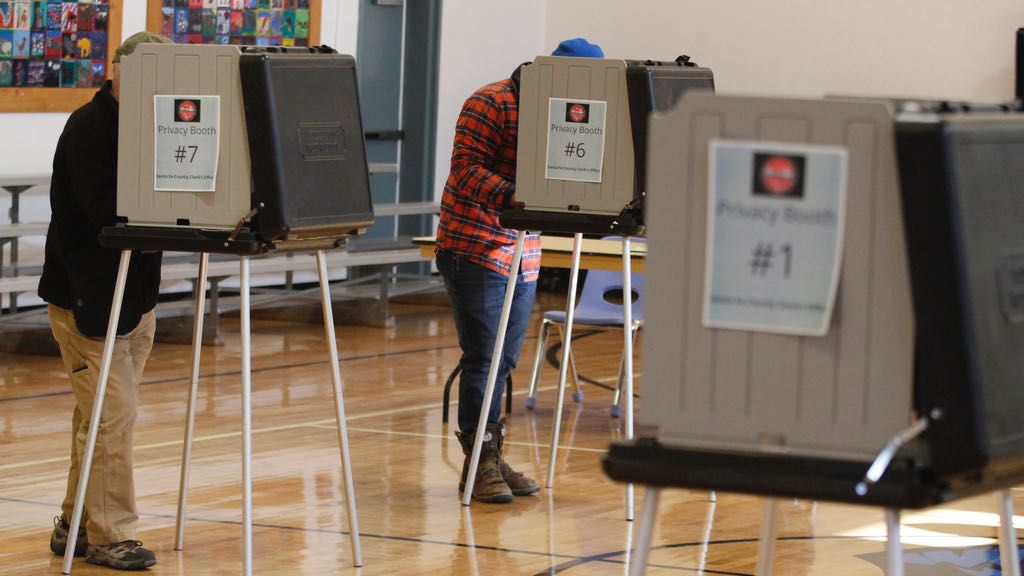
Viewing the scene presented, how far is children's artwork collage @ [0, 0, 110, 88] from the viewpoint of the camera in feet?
27.1

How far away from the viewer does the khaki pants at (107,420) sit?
165 inches

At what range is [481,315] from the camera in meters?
5.14

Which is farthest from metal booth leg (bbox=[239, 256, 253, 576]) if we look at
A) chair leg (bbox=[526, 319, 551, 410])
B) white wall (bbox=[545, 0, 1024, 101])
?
white wall (bbox=[545, 0, 1024, 101])

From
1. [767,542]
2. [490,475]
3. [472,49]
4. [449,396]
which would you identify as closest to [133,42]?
[490,475]

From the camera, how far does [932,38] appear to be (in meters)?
10.2

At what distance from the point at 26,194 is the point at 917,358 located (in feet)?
23.0

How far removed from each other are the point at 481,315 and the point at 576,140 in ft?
2.15

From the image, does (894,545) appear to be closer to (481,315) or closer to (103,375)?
(103,375)

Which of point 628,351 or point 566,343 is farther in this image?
point 566,343

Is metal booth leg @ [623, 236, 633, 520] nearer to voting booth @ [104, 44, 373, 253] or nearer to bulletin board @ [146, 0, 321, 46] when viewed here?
voting booth @ [104, 44, 373, 253]

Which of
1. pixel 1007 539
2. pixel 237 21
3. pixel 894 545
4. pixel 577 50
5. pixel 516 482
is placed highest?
pixel 237 21

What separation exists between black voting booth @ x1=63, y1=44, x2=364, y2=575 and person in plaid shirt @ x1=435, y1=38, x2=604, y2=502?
0.96 m

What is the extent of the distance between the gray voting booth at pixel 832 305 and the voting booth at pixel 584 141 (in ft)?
8.61

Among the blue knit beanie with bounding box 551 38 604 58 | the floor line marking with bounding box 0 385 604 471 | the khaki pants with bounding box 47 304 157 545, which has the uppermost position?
the blue knit beanie with bounding box 551 38 604 58
